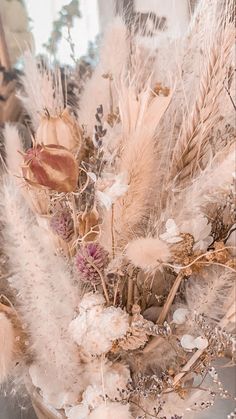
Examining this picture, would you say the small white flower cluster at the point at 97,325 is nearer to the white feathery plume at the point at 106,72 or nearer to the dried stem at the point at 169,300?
the dried stem at the point at 169,300

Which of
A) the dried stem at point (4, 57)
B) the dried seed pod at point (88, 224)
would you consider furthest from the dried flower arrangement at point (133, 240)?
the dried stem at point (4, 57)

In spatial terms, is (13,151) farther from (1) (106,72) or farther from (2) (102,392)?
(2) (102,392)

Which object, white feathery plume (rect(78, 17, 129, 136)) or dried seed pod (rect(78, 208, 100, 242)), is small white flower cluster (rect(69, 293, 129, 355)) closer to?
dried seed pod (rect(78, 208, 100, 242))

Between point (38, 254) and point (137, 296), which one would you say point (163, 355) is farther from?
point (38, 254)

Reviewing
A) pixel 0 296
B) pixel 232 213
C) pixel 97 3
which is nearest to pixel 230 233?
pixel 232 213

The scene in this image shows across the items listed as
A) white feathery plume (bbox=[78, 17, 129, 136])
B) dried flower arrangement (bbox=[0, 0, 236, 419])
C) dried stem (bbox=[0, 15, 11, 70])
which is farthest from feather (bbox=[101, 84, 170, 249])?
dried stem (bbox=[0, 15, 11, 70])
